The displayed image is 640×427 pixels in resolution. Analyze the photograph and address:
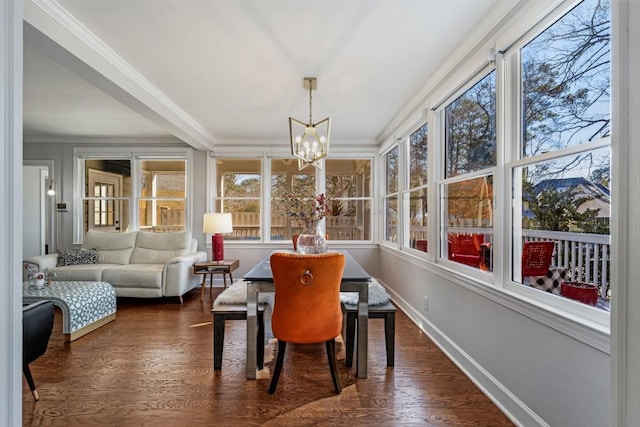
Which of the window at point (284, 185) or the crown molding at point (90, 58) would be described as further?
the window at point (284, 185)

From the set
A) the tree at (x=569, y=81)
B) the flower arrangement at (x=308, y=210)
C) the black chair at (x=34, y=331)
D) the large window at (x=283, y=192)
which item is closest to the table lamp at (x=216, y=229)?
the large window at (x=283, y=192)

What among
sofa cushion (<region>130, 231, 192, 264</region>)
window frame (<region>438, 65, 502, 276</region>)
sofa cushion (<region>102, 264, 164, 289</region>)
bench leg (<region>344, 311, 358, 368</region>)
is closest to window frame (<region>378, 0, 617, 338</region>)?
window frame (<region>438, 65, 502, 276</region>)

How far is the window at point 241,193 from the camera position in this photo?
5559mm

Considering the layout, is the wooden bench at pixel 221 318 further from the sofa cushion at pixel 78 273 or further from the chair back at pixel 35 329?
the sofa cushion at pixel 78 273

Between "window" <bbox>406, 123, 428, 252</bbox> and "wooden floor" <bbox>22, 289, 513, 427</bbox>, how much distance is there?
44.8 inches

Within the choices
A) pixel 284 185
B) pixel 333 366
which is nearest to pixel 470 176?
pixel 333 366

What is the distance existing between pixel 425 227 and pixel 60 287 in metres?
3.86

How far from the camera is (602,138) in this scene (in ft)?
4.44

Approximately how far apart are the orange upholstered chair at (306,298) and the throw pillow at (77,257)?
3.96 metres

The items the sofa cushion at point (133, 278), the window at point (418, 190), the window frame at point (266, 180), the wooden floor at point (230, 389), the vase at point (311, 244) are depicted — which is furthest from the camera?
the window frame at point (266, 180)

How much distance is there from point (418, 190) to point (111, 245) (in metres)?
4.61

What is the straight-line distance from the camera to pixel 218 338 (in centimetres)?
238

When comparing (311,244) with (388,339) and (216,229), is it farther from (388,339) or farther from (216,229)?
(216,229)
